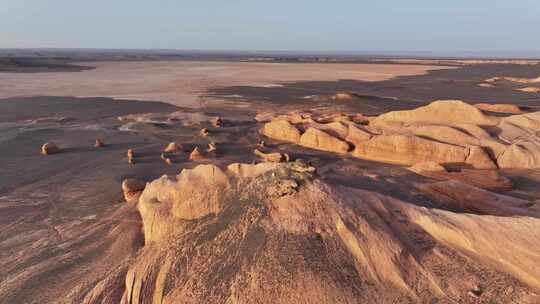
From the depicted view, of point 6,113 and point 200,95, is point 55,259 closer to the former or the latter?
point 6,113

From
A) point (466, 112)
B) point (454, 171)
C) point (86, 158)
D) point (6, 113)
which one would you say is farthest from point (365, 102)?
point (6, 113)

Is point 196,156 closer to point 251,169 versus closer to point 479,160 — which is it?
point 251,169

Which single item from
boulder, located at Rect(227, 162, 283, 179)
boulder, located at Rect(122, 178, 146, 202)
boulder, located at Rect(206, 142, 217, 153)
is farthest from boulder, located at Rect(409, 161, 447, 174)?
boulder, located at Rect(122, 178, 146, 202)

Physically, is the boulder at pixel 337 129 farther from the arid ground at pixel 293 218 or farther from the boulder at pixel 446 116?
the boulder at pixel 446 116

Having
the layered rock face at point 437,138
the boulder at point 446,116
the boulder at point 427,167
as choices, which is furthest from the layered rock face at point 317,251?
the boulder at point 446,116

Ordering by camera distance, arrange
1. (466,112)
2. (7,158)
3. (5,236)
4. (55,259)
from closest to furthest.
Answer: (55,259)
(5,236)
(7,158)
(466,112)

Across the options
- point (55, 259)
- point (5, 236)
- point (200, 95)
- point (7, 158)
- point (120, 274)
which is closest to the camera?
point (120, 274)

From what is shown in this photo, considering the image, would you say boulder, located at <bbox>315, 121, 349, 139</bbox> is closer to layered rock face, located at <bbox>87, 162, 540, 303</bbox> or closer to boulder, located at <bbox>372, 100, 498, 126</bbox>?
boulder, located at <bbox>372, 100, 498, 126</bbox>
